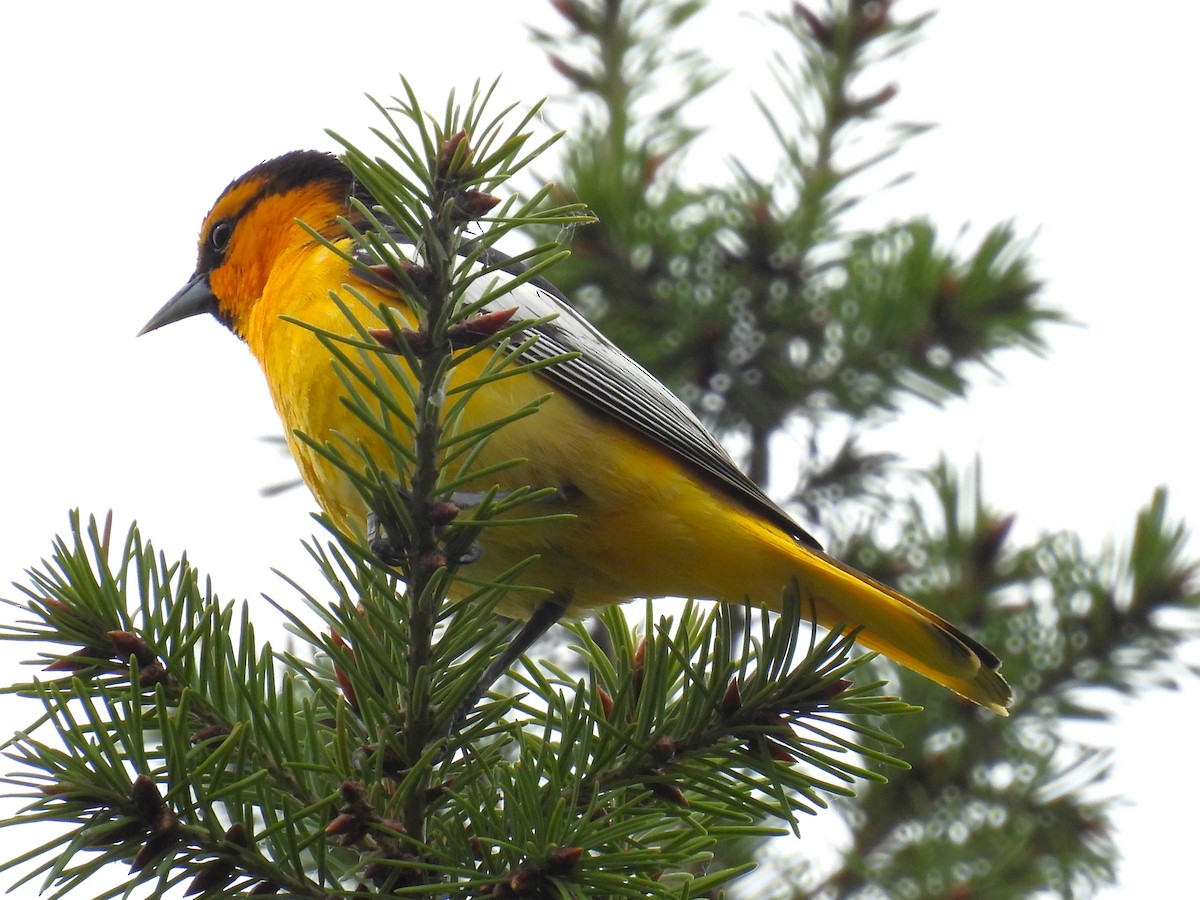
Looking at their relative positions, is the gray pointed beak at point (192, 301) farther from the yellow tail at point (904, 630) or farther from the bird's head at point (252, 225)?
the yellow tail at point (904, 630)

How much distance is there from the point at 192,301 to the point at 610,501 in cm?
160

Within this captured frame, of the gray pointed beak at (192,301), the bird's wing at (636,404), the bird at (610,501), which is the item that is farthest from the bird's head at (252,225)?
the bird's wing at (636,404)

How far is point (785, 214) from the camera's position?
340cm

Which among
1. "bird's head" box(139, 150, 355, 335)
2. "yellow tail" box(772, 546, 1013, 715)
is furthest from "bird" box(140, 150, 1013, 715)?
"bird's head" box(139, 150, 355, 335)

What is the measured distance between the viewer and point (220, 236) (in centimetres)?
357

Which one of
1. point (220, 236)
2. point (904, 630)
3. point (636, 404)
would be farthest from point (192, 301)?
point (904, 630)

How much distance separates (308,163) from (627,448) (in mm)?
1583

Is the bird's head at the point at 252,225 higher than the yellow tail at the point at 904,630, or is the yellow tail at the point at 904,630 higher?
the bird's head at the point at 252,225

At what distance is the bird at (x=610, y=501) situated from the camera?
7.98 ft

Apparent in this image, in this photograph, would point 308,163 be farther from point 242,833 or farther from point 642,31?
point 242,833

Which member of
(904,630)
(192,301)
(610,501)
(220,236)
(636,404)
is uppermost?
(220,236)

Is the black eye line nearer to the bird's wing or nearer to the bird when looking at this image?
the bird

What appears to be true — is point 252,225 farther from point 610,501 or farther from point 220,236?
point 610,501

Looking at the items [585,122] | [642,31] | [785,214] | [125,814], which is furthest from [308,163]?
[125,814]
